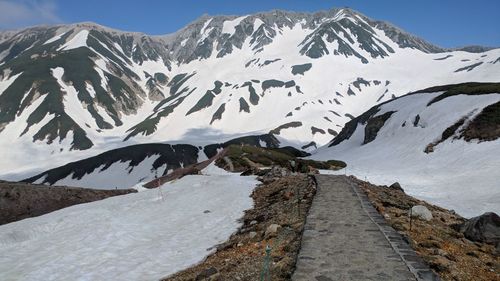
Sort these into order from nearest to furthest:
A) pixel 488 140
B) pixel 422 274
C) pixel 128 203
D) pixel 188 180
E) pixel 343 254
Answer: pixel 422 274
pixel 343 254
pixel 128 203
pixel 188 180
pixel 488 140

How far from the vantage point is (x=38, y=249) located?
1881cm

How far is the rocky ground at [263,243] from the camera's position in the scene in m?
12.2

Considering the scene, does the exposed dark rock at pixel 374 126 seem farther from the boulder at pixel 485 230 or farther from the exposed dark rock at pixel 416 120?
the boulder at pixel 485 230

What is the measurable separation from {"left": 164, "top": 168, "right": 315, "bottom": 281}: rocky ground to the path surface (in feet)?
1.75

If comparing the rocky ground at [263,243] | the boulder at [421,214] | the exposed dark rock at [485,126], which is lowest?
the boulder at [421,214]

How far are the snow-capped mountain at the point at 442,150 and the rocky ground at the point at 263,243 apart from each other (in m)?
12.7

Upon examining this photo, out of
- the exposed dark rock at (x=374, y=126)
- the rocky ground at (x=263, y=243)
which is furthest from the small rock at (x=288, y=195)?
the exposed dark rock at (x=374, y=126)

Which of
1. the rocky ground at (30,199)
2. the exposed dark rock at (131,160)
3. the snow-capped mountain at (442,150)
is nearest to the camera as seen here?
the rocky ground at (30,199)

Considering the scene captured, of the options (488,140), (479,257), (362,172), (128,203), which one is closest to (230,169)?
(362,172)

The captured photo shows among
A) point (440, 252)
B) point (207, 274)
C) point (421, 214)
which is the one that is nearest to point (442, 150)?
point (421, 214)

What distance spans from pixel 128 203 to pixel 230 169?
79.2ft

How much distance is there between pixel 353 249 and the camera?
1302cm

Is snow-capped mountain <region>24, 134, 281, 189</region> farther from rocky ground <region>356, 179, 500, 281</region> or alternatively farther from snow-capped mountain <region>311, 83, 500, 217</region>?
rocky ground <region>356, 179, 500, 281</region>

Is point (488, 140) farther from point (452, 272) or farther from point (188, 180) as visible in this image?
point (452, 272)
